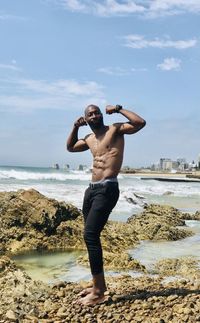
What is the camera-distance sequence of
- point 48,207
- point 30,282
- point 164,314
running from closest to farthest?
point 164,314, point 30,282, point 48,207

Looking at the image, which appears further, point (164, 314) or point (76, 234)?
point (76, 234)

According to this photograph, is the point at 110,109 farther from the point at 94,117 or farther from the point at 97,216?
the point at 97,216

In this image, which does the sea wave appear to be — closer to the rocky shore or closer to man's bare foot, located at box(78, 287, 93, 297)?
the rocky shore

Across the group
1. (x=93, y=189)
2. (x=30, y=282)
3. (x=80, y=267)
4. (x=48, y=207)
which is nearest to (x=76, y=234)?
(x=48, y=207)

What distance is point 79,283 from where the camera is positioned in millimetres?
6898

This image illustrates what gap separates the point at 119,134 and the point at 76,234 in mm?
6416

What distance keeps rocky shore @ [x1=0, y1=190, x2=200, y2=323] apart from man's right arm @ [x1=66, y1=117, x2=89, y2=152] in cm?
189

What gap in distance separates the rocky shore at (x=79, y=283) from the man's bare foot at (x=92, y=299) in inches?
2.6

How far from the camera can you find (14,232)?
11500mm

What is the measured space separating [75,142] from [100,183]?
918mm

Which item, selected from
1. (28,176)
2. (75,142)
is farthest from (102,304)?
(28,176)

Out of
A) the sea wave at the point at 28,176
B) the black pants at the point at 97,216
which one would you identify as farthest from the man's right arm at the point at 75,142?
the sea wave at the point at 28,176

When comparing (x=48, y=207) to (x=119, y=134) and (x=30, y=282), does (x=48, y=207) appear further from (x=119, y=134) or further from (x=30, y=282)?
(x=119, y=134)

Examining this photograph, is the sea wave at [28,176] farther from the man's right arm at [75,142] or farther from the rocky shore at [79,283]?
the man's right arm at [75,142]
